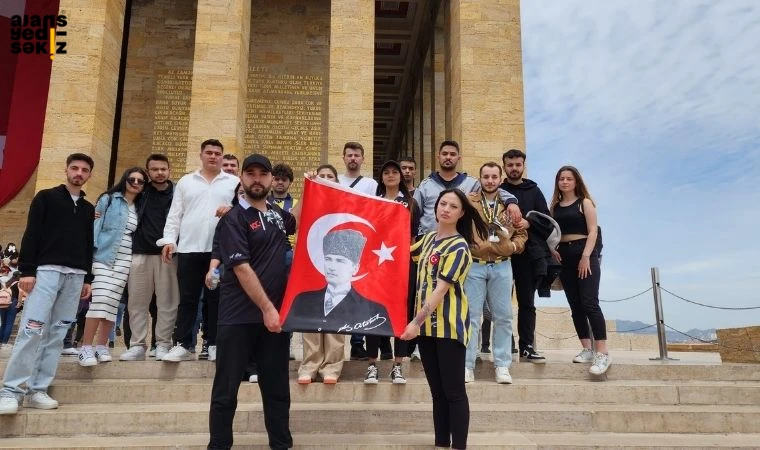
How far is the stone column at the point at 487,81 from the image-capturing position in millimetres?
11211

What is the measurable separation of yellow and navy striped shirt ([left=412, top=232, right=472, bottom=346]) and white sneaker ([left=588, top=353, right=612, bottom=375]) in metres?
2.55

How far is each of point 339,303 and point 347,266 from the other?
28 centimetres

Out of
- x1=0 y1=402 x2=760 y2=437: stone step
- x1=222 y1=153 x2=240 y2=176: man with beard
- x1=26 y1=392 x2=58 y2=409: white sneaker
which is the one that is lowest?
x1=0 y1=402 x2=760 y2=437: stone step

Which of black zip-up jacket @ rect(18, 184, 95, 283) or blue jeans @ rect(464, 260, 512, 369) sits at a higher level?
black zip-up jacket @ rect(18, 184, 95, 283)

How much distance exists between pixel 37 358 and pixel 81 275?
761mm

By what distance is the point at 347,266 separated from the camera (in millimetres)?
3814

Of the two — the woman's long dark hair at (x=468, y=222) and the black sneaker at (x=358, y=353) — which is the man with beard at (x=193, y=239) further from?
the woman's long dark hair at (x=468, y=222)

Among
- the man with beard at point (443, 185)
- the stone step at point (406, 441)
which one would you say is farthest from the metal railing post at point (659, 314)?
the man with beard at point (443, 185)

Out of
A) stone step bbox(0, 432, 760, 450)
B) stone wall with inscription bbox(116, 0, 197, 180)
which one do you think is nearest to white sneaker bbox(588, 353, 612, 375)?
stone step bbox(0, 432, 760, 450)

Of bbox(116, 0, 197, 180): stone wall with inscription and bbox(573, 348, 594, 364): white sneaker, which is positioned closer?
bbox(573, 348, 594, 364): white sneaker

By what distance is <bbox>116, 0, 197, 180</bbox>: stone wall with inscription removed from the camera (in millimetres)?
14258

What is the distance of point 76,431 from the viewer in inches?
162

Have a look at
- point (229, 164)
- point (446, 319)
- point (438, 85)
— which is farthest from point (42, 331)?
point (438, 85)

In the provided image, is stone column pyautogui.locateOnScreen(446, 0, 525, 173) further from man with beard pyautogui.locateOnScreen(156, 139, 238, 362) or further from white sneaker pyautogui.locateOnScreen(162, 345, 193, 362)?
white sneaker pyautogui.locateOnScreen(162, 345, 193, 362)
